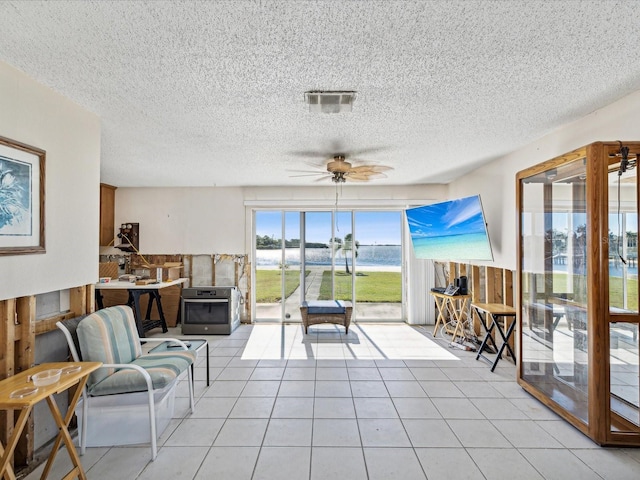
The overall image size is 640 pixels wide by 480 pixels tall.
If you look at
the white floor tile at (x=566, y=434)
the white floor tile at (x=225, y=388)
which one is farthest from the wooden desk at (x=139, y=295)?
the white floor tile at (x=566, y=434)

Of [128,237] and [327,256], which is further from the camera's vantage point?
[327,256]

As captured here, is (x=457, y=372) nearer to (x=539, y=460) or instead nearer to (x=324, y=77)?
(x=539, y=460)

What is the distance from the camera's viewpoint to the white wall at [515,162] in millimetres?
2312

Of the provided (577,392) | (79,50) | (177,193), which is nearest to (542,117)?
(577,392)

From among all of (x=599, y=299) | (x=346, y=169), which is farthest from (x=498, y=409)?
(x=346, y=169)

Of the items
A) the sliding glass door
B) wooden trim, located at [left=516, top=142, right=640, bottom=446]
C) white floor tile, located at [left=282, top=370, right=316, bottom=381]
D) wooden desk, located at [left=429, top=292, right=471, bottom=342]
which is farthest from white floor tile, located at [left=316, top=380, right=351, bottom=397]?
the sliding glass door

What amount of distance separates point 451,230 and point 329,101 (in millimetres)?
2772

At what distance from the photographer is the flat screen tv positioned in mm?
3787

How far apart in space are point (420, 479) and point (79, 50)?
3.16m

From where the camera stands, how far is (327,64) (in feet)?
6.03

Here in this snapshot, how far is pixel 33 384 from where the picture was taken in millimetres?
1660

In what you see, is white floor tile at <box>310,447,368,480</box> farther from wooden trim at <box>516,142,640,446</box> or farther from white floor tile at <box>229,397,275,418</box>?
wooden trim at <box>516,142,640,446</box>

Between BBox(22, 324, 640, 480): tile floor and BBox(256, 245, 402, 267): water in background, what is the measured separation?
88.3 inches

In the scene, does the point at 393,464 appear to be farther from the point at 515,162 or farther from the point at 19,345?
the point at 515,162
